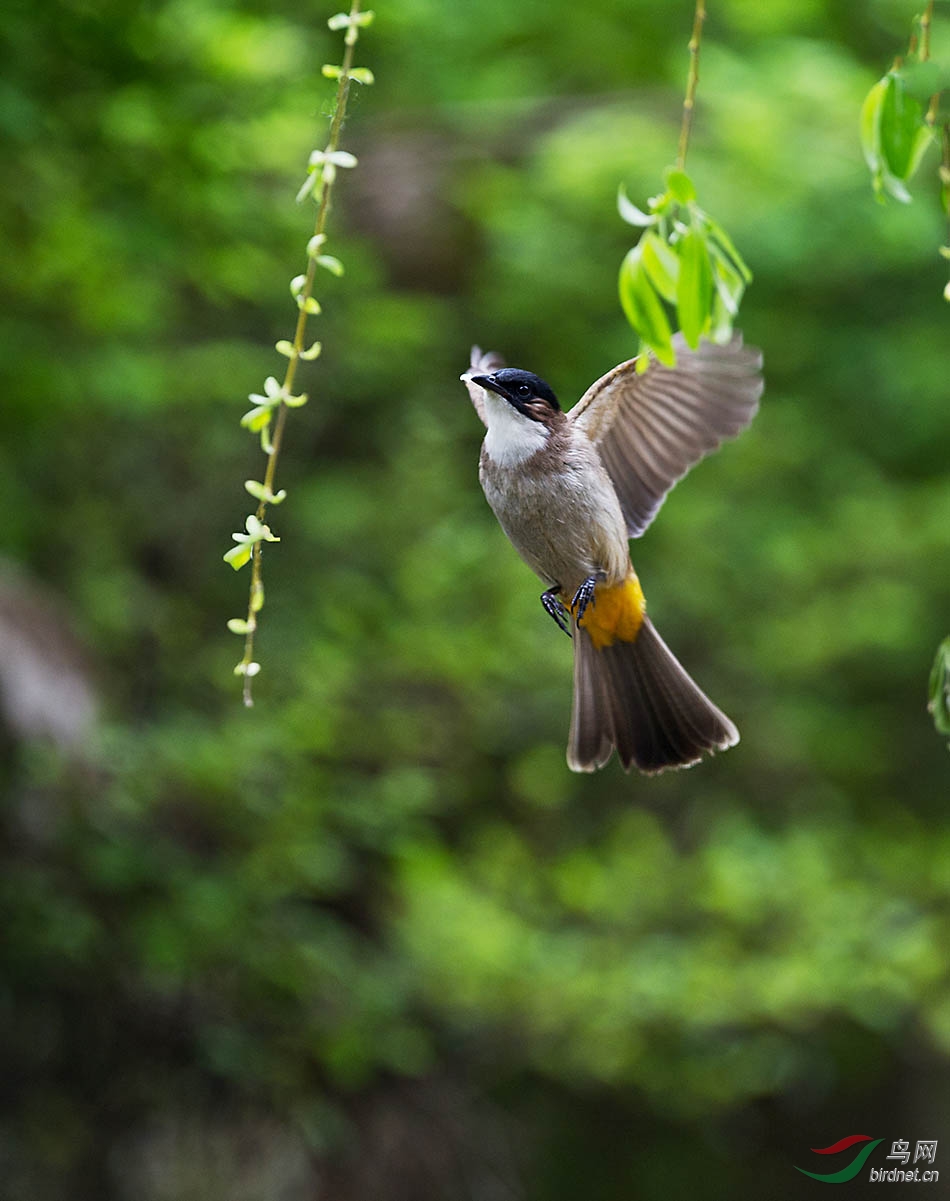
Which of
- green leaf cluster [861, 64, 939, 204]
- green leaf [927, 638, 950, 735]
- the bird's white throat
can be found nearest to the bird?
the bird's white throat

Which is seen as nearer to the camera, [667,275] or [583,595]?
[667,275]

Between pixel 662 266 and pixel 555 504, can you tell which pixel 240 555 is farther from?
pixel 555 504

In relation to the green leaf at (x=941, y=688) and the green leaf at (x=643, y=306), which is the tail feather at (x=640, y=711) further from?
the green leaf at (x=643, y=306)

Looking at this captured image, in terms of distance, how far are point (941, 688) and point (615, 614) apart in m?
0.76

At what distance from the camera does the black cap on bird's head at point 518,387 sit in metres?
2.44

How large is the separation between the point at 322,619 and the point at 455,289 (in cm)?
290

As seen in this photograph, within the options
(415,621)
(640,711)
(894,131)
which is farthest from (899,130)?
(415,621)

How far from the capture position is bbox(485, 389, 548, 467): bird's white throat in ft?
8.16

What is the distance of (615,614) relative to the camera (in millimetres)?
2965

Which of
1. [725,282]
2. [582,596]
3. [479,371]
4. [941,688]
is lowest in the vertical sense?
[941,688]

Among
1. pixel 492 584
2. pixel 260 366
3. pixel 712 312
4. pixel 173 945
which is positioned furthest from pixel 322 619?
pixel 712 312

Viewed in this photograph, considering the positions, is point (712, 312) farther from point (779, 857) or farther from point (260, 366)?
point (779, 857)

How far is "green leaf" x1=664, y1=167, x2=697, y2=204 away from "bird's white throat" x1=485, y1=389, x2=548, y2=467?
3.14 feet

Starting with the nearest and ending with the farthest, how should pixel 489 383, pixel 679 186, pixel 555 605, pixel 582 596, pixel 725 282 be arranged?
pixel 679 186 < pixel 725 282 < pixel 489 383 < pixel 582 596 < pixel 555 605
